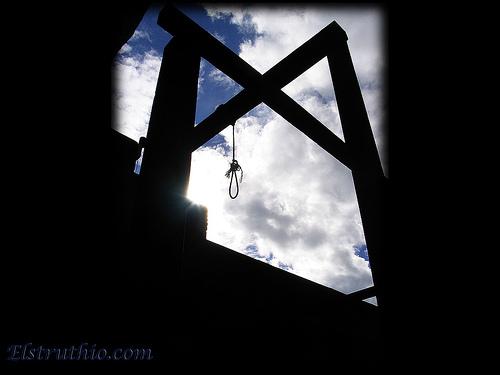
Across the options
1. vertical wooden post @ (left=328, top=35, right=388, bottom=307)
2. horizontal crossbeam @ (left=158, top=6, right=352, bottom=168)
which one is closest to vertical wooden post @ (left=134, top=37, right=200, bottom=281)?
horizontal crossbeam @ (left=158, top=6, right=352, bottom=168)

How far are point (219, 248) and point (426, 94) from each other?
3.57m

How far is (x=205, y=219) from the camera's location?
16.6ft

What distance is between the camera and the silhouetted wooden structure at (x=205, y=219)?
100 centimetres

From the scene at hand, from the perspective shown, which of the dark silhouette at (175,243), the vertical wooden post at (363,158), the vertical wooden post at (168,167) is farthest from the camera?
the vertical wooden post at (363,158)

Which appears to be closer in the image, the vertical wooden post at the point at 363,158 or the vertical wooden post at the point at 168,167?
the vertical wooden post at the point at 168,167

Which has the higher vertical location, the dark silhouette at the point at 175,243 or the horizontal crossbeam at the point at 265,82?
the horizontal crossbeam at the point at 265,82

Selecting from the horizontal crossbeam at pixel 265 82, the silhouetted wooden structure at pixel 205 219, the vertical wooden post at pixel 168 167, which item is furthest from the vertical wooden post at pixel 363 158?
the vertical wooden post at pixel 168 167

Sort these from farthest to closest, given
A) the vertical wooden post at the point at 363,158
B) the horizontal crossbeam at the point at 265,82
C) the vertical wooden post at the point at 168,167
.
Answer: the horizontal crossbeam at the point at 265,82
the vertical wooden post at the point at 363,158
the vertical wooden post at the point at 168,167

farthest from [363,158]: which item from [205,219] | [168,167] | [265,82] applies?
[205,219]

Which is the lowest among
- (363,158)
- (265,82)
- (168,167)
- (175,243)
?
(175,243)

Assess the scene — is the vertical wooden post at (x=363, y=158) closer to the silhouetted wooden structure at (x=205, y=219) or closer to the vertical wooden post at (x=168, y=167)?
the silhouetted wooden structure at (x=205, y=219)

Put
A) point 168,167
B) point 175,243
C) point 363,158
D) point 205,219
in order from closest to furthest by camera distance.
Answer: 1. point 175,243
2. point 168,167
3. point 363,158
4. point 205,219

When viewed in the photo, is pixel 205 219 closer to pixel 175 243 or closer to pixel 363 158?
pixel 363 158

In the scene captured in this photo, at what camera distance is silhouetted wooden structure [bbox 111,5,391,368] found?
1.00 m
